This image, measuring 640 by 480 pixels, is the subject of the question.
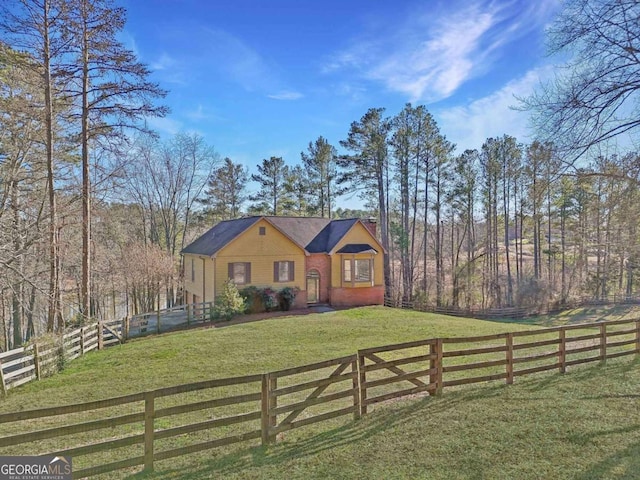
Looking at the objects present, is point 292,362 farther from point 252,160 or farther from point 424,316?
point 252,160

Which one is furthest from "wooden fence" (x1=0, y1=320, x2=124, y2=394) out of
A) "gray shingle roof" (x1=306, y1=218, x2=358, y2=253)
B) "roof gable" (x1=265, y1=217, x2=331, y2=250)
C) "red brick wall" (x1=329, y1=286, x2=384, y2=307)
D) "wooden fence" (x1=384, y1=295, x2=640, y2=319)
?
"wooden fence" (x1=384, y1=295, x2=640, y2=319)

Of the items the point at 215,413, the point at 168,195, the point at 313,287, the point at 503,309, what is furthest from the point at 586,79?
the point at 168,195

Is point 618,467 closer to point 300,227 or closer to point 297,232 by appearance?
point 297,232

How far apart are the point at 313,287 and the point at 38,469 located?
18.9 m

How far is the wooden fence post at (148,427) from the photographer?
166 inches

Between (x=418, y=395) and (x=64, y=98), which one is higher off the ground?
(x=64, y=98)

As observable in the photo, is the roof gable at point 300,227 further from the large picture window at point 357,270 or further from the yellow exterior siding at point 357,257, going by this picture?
the large picture window at point 357,270

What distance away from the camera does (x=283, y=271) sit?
20.1 metres

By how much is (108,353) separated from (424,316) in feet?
44.7

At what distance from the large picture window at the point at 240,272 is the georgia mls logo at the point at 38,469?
14896 millimetres

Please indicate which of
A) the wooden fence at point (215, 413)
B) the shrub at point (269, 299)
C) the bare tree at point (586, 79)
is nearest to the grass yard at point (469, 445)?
the wooden fence at point (215, 413)

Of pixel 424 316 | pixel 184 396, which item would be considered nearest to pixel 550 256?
pixel 424 316

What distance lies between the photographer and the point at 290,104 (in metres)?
16.2

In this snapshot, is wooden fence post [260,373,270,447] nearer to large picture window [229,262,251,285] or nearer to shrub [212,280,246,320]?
shrub [212,280,246,320]
